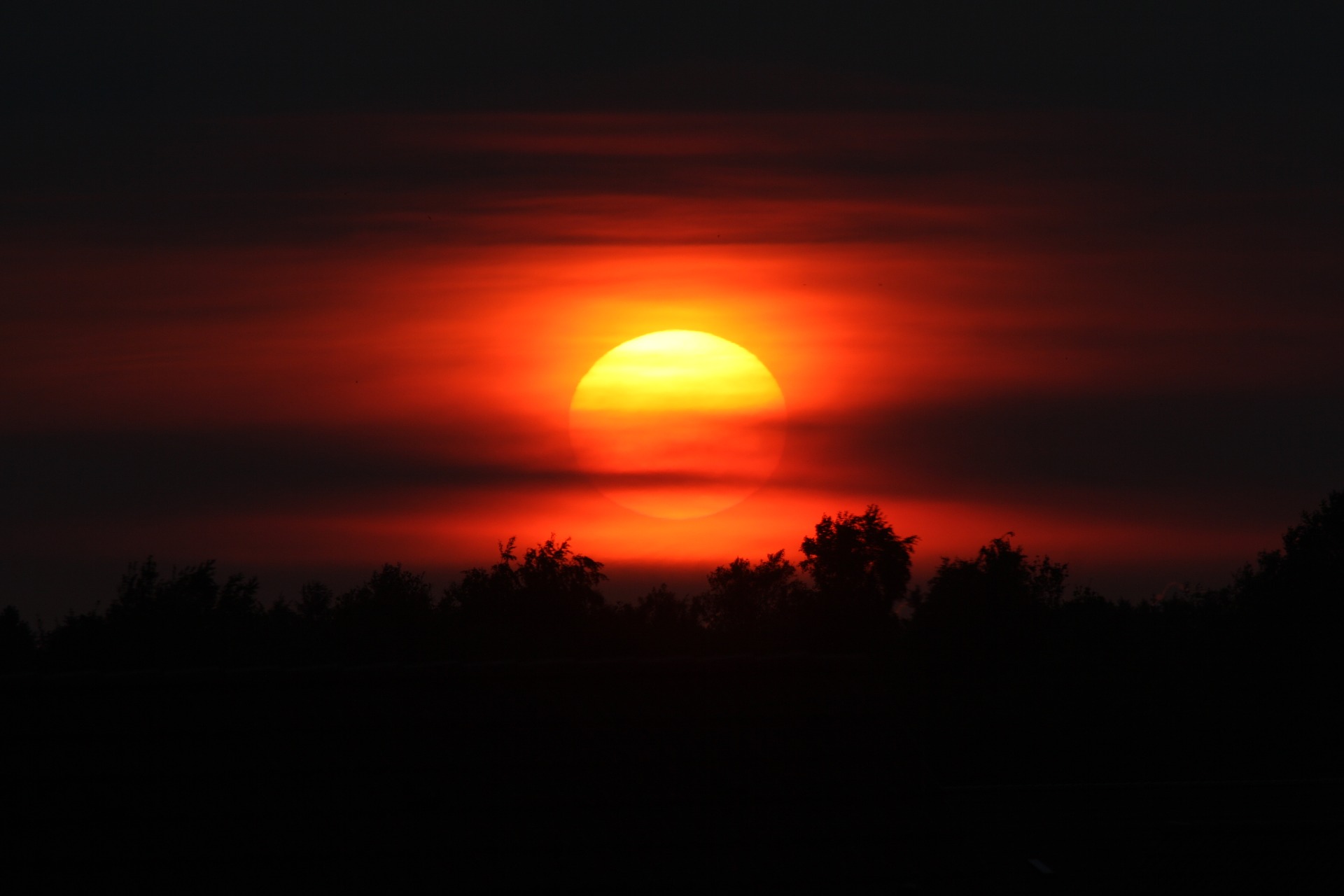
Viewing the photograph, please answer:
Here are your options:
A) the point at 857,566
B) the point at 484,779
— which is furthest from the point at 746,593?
the point at 484,779

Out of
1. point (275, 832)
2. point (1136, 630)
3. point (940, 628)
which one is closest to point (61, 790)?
point (275, 832)

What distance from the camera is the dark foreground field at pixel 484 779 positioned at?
13.4 meters

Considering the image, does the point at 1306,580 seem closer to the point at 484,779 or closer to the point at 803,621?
the point at 803,621

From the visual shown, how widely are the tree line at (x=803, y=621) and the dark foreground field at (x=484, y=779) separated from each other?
7872 centimetres

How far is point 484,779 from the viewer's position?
44.7 ft

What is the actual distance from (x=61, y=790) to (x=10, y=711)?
92 centimetres

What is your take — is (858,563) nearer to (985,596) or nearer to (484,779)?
(985,596)

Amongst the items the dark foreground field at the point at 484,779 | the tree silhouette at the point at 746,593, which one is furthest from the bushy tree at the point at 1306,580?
the dark foreground field at the point at 484,779

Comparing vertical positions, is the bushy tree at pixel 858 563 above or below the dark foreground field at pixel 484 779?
above

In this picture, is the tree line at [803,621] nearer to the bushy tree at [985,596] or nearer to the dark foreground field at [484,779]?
the bushy tree at [985,596]

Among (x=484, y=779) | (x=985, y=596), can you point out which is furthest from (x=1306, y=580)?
(x=484, y=779)

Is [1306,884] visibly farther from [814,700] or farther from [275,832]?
[275,832]

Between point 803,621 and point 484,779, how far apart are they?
11295cm

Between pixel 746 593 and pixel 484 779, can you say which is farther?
pixel 746 593
